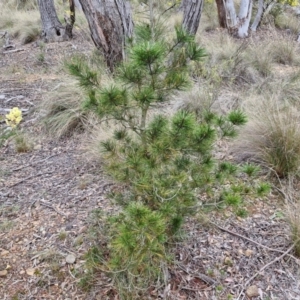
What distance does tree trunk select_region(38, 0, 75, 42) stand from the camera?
7.62 meters

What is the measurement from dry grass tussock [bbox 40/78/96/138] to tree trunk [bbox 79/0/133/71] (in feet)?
2.10

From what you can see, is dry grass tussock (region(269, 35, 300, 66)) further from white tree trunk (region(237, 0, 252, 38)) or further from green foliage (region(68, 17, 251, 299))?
green foliage (region(68, 17, 251, 299))

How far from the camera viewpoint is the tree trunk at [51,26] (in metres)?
7.62

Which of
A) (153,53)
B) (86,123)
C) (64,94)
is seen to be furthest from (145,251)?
(64,94)

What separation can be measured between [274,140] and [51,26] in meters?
6.48

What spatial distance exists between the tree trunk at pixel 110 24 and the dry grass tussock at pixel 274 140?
1703 millimetres

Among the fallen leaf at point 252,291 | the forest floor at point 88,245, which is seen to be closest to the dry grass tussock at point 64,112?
the forest floor at point 88,245

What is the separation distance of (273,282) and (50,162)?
1979 mm

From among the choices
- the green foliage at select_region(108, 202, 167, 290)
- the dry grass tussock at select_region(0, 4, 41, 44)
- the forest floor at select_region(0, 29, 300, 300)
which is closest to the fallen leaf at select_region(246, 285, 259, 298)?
the forest floor at select_region(0, 29, 300, 300)

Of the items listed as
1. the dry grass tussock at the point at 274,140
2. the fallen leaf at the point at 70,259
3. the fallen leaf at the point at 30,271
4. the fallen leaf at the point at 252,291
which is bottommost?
the fallen leaf at the point at 252,291

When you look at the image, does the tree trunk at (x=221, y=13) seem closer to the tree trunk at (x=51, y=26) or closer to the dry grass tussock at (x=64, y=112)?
the tree trunk at (x=51, y=26)

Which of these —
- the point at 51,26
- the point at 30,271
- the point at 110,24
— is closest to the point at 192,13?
the point at 110,24

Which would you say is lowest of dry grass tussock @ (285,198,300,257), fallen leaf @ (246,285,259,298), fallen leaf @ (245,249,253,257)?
fallen leaf @ (246,285,259,298)

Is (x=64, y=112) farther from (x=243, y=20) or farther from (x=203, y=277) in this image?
(x=243, y=20)
